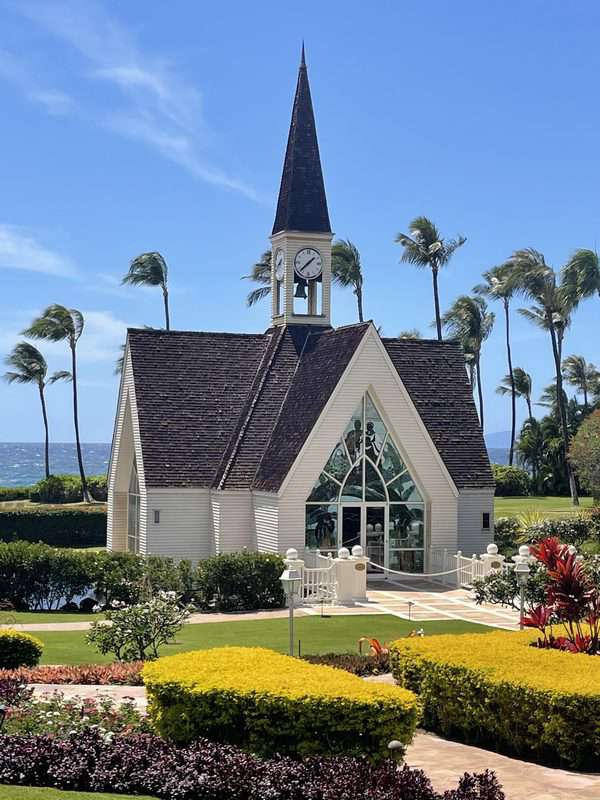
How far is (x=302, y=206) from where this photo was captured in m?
37.9

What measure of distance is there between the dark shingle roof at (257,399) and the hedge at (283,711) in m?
19.3

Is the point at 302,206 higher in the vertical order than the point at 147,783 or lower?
higher

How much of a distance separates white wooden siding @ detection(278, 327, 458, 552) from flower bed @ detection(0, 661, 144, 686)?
14.0m

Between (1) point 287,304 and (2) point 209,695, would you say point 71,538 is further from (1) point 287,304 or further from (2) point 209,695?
(2) point 209,695

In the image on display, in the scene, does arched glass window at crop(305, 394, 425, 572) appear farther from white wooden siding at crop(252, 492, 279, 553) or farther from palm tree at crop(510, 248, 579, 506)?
palm tree at crop(510, 248, 579, 506)

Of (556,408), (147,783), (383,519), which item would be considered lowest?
(147,783)

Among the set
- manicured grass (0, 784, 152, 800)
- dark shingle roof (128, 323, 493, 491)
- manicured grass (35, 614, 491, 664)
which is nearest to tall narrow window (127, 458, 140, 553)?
dark shingle roof (128, 323, 493, 491)

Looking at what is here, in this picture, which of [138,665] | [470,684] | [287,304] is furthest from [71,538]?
[470,684]

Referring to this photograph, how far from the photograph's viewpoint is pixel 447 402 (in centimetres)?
3634

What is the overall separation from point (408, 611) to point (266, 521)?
684 centimetres

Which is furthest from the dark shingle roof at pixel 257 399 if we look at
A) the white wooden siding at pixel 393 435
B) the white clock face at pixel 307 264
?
the white clock face at pixel 307 264

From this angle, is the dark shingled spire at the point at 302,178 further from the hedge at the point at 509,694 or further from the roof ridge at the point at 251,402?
the hedge at the point at 509,694

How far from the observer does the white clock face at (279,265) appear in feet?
124

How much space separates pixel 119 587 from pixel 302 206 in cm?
1531
